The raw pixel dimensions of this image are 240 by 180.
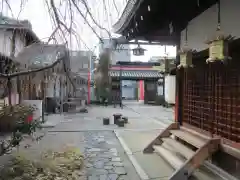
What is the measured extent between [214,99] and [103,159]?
2968 mm

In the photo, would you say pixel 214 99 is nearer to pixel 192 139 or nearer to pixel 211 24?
pixel 192 139

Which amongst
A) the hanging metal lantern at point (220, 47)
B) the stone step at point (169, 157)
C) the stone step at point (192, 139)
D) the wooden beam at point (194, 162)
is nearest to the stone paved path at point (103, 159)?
the stone step at point (169, 157)

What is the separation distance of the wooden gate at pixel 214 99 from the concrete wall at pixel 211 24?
54cm

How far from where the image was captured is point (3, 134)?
9.32 meters

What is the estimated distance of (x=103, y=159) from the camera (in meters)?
6.52

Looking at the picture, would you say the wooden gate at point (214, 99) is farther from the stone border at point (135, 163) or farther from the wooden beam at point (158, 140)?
the stone border at point (135, 163)

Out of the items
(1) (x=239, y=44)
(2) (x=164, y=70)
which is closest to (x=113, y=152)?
(2) (x=164, y=70)

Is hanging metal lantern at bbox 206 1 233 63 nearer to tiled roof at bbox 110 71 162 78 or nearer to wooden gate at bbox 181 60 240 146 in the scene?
wooden gate at bbox 181 60 240 146

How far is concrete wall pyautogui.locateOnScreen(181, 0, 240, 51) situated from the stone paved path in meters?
3.18

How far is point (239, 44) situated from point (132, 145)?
4.67m

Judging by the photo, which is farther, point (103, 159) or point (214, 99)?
point (103, 159)

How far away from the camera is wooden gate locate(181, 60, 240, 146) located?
4660 millimetres

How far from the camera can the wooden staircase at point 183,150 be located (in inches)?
184

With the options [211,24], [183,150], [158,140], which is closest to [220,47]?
[211,24]
